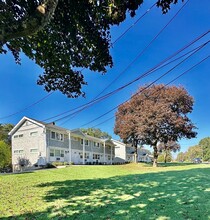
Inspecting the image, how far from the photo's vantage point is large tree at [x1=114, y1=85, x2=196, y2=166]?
97.6 ft

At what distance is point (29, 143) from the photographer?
30.2 m

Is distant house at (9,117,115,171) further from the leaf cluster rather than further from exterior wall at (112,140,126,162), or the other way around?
exterior wall at (112,140,126,162)

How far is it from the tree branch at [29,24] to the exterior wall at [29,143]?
86.8 feet

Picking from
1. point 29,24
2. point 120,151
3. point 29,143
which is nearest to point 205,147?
point 120,151

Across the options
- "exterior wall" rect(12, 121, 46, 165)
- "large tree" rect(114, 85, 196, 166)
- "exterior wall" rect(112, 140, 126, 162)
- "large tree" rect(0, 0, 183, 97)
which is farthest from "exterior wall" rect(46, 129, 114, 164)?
"large tree" rect(0, 0, 183, 97)

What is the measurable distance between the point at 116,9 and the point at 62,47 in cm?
225

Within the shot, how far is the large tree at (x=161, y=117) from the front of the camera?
29.8m

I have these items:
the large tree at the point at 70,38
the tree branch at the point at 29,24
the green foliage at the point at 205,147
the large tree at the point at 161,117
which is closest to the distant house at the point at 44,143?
the large tree at the point at 161,117

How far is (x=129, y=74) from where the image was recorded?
14797 mm

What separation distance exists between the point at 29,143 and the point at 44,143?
116 inches

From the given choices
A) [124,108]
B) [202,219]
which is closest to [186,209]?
[202,219]

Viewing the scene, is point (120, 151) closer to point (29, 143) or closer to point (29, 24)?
point (29, 143)

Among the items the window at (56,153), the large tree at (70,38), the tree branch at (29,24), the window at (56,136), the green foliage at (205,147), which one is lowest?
the green foliage at (205,147)

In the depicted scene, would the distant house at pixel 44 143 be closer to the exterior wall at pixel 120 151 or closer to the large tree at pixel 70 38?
the exterior wall at pixel 120 151
